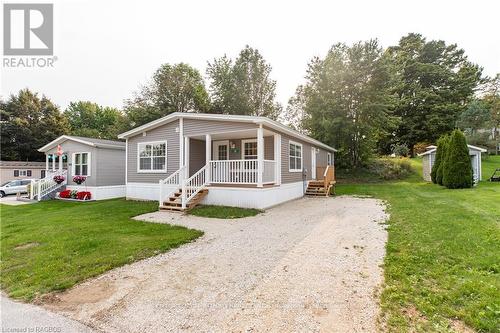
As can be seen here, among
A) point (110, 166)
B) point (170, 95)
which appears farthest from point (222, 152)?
point (170, 95)

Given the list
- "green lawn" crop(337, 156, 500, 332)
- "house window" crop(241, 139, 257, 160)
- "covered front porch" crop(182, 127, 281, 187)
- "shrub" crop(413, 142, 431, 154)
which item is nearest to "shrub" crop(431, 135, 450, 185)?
"green lawn" crop(337, 156, 500, 332)

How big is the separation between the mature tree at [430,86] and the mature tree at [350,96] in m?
9.61

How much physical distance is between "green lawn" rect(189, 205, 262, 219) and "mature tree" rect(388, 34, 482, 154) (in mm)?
26861

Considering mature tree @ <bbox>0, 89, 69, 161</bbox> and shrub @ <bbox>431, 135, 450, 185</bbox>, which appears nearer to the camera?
shrub @ <bbox>431, 135, 450, 185</bbox>

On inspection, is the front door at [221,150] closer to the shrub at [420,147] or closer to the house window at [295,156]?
the house window at [295,156]

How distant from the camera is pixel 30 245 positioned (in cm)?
564

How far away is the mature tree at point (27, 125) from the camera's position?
30.9 meters

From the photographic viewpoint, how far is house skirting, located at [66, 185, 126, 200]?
1423cm

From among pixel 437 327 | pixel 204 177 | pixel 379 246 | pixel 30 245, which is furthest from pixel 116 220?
pixel 437 327

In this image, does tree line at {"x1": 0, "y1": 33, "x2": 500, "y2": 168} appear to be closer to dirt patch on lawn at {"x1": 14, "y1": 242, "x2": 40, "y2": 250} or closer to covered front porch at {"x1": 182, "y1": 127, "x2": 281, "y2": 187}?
covered front porch at {"x1": 182, "y1": 127, "x2": 281, "y2": 187}

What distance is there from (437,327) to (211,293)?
2.47 m

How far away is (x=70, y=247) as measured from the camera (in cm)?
523

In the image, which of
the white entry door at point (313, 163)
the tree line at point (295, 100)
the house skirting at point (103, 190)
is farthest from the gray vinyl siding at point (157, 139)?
the tree line at point (295, 100)

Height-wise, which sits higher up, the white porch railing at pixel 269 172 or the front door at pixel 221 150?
the front door at pixel 221 150
